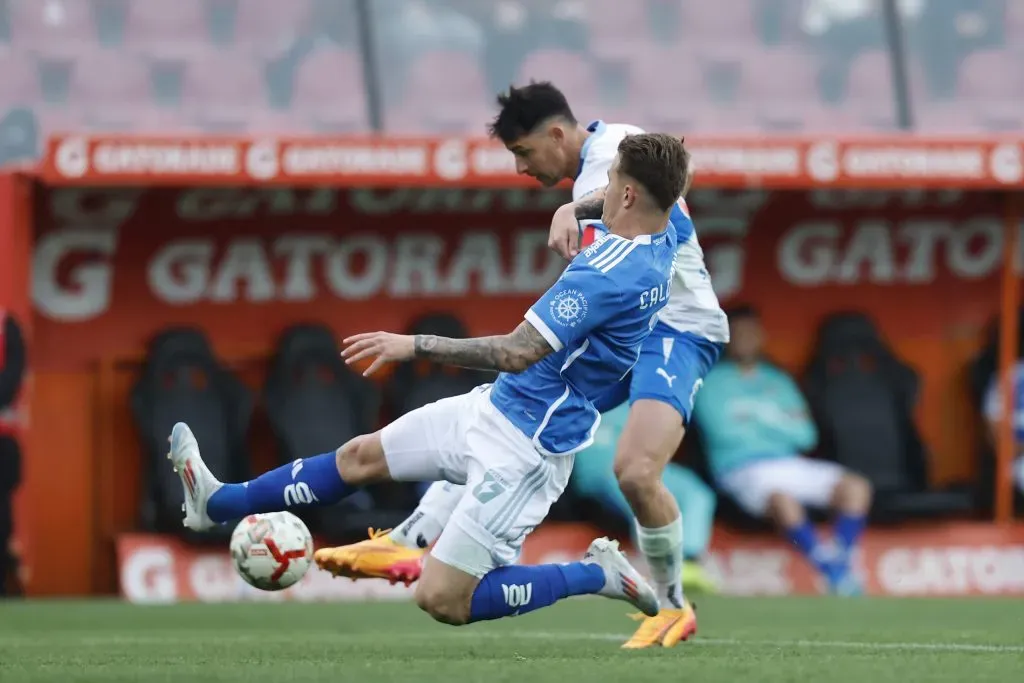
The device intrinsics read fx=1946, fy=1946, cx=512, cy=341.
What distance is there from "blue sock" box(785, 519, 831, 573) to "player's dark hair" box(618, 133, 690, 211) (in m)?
5.66

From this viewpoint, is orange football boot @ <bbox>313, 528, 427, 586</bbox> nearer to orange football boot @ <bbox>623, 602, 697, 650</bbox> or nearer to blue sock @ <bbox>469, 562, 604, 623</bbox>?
blue sock @ <bbox>469, 562, 604, 623</bbox>

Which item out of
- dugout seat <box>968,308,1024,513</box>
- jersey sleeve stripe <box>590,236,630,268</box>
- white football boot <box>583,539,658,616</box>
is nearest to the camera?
jersey sleeve stripe <box>590,236,630,268</box>

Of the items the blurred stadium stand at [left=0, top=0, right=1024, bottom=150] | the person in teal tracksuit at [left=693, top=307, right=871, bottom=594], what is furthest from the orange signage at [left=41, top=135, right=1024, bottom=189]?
the person in teal tracksuit at [left=693, top=307, right=871, bottom=594]

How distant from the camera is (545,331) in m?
5.49

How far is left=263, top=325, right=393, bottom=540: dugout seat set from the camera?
1085 centimetres

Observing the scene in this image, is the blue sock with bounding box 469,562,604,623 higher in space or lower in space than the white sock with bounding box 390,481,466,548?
lower

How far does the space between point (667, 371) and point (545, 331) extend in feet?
4.72

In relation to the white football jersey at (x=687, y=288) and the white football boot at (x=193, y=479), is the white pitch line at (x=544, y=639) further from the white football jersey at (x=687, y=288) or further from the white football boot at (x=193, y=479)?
the white football jersey at (x=687, y=288)

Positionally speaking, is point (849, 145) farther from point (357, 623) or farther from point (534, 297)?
point (357, 623)

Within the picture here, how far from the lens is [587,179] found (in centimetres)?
670

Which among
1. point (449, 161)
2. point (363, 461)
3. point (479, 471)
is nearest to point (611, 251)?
point (479, 471)

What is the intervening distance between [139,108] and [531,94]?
4972mm

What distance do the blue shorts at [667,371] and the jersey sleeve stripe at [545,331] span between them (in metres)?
1.31

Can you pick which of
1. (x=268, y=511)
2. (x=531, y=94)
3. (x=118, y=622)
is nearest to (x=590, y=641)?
(x=268, y=511)
